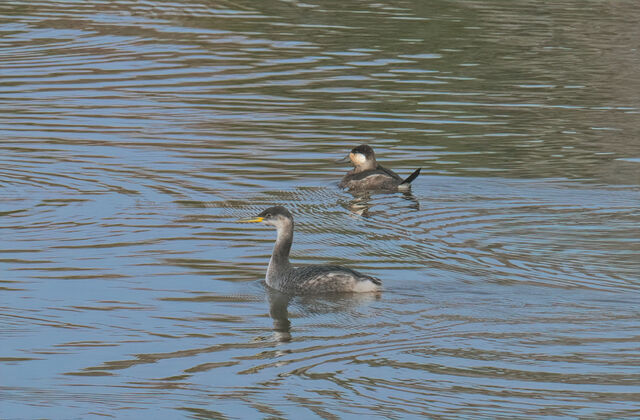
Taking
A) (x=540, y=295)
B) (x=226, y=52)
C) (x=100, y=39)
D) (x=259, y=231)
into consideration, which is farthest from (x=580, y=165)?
(x=100, y=39)

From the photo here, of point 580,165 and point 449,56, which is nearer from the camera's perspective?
point 580,165

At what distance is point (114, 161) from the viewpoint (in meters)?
17.8

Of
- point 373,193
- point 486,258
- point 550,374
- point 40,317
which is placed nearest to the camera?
point 550,374

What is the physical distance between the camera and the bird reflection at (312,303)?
1171 centimetres

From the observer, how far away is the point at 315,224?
15039mm

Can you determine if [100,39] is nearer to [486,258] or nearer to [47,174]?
[47,174]

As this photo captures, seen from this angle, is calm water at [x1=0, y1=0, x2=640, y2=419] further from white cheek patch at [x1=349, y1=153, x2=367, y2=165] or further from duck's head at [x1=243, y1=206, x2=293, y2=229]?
duck's head at [x1=243, y1=206, x2=293, y2=229]

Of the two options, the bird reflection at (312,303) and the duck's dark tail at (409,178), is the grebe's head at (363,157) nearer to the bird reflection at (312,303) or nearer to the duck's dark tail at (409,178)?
the duck's dark tail at (409,178)

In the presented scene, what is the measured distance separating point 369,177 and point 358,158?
43cm

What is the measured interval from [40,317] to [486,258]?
14.0 ft

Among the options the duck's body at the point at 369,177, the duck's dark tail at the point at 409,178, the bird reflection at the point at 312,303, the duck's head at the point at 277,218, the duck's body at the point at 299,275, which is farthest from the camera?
the duck's body at the point at 369,177

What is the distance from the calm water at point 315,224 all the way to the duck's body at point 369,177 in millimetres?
163

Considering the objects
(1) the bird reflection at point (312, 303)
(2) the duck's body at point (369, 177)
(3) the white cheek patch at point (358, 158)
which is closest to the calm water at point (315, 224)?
(1) the bird reflection at point (312, 303)

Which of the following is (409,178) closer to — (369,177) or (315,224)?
(369,177)
